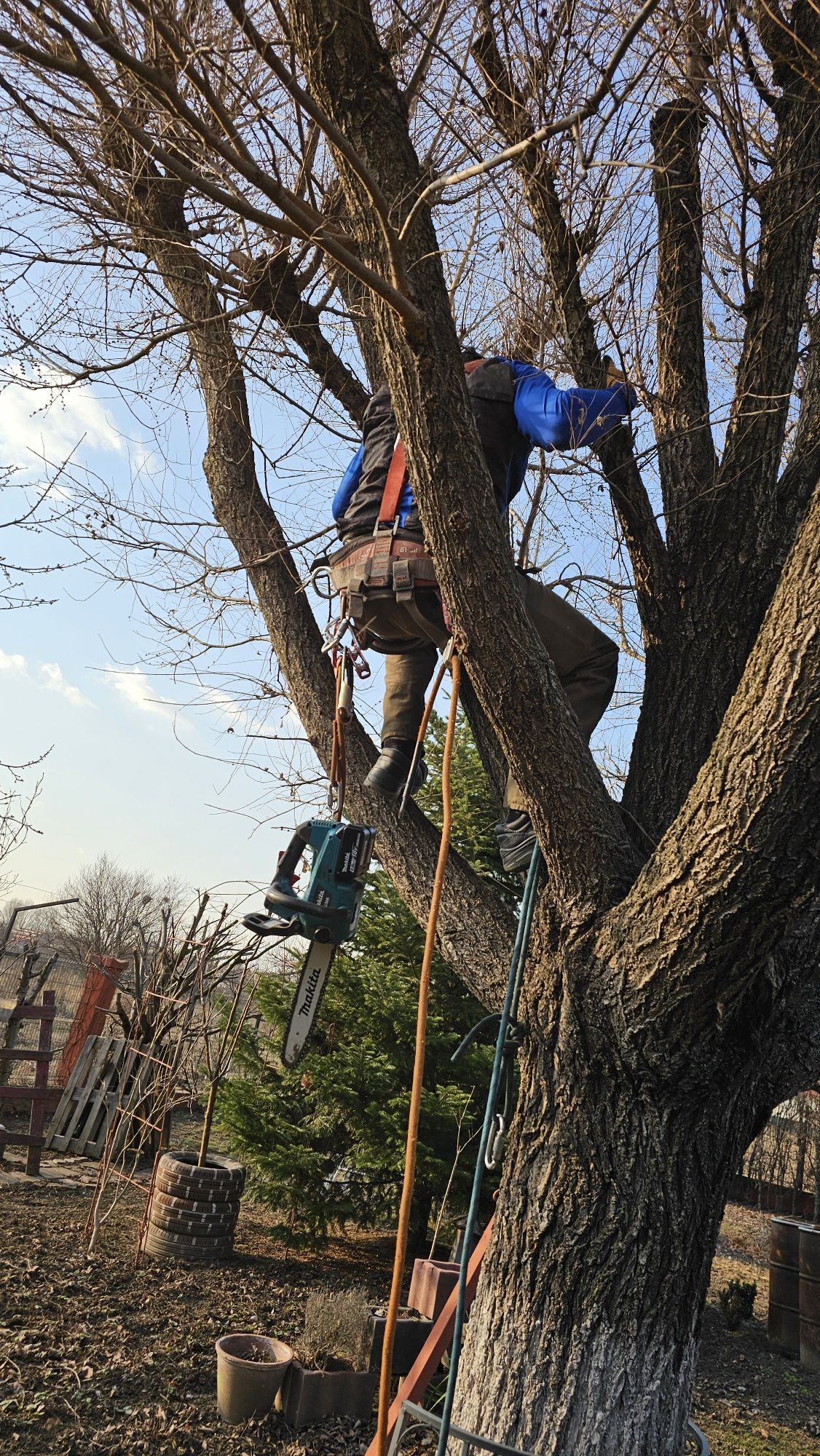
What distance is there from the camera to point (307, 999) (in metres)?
3.19

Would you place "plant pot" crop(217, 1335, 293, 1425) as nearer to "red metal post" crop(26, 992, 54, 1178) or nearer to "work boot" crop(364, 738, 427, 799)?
"work boot" crop(364, 738, 427, 799)

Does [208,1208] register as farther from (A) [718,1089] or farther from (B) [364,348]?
(B) [364,348]

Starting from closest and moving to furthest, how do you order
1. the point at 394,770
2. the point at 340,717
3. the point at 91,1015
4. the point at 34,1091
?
the point at 394,770 → the point at 340,717 → the point at 34,1091 → the point at 91,1015

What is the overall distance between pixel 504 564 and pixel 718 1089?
56.7 inches

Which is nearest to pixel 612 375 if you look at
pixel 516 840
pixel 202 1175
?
pixel 516 840

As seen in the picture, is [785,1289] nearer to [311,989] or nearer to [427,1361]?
[427,1361]

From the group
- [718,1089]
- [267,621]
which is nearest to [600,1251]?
[718,1089]

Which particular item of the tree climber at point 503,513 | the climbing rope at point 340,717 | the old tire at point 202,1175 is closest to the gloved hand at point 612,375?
the tree climber at point 503,513

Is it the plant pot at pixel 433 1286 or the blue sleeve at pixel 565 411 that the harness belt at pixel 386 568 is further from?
the plant pot at pixel 433 1286

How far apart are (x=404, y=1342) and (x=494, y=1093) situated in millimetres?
2462

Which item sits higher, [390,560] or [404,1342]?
[390,560]

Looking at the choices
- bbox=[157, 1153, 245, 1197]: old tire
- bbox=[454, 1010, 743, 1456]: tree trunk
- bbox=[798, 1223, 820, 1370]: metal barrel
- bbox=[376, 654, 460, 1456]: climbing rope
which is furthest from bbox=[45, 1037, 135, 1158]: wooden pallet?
bbox=[376, 654, 460, 1456]: climbing rope

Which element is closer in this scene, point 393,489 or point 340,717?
point 393,489

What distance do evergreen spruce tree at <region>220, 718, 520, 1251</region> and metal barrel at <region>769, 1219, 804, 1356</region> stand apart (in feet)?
8.91
